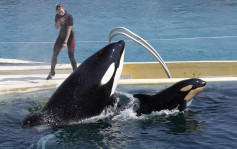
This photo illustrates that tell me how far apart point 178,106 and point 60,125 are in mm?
2304

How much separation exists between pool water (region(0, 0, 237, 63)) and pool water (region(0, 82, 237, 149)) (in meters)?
6.37

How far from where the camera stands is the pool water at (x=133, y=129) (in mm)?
5668

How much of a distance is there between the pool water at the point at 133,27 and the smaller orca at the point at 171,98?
6.64 meters


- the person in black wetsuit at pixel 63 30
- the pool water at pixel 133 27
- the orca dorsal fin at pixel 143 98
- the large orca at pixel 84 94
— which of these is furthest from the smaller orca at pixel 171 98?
the pool water at pixel 133 27

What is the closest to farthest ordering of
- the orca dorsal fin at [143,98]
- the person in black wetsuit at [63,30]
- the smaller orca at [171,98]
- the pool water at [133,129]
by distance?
the pool water at [133,129], the orca dorsal fin at [143,98], the smaller orca at [171,98], the person in black wetsuit at [63,30]

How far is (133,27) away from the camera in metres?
24.4

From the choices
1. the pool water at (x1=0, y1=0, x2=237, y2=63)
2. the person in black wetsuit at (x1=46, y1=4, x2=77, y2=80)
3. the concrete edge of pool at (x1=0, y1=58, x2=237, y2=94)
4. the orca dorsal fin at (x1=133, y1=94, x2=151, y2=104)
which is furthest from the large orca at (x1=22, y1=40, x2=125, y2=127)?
the pool water at (x1=0, y1=0, x2=237, y2=63)

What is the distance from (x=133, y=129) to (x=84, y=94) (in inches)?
40.2

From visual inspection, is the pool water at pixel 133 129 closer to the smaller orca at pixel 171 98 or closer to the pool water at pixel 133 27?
the smaller orca at pixel 171 98

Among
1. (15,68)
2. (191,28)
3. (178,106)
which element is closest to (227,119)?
(178,106)

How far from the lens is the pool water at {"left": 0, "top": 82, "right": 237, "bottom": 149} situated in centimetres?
567

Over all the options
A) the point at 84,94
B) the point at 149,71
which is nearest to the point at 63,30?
the point at 149,71

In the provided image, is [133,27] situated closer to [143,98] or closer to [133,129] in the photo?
[143,98]

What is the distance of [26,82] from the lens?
1010cm
